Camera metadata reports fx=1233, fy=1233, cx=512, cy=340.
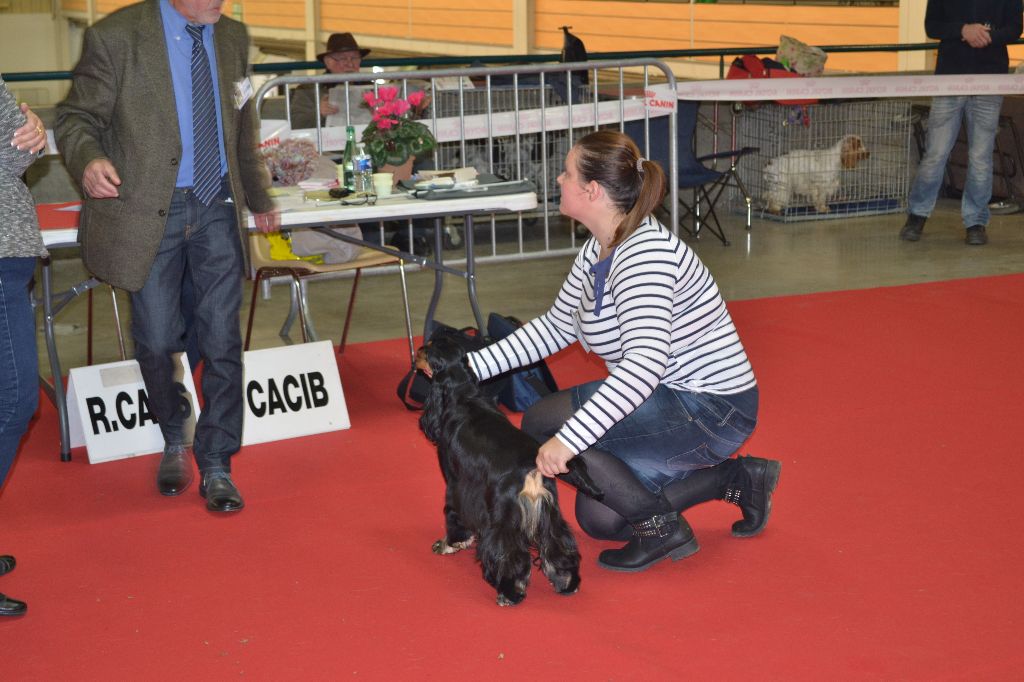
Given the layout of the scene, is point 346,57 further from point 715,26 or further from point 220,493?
point 715,26

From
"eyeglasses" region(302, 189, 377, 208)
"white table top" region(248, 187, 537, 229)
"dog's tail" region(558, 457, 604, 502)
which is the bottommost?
"dog's tail" region(558, 457, 604, 502)

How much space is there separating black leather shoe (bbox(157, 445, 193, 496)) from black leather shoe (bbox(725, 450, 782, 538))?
5.06ft

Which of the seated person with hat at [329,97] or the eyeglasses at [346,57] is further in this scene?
the eyeglasses at [346,57]

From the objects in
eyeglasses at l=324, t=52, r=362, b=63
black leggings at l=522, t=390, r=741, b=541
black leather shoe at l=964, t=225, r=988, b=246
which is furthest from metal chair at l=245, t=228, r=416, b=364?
black leather shoe at l=964, t=225, r=988, b=246

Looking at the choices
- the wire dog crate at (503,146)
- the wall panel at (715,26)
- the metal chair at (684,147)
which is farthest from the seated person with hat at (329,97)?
the wall panel at (715,26)

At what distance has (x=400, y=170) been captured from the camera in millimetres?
4516

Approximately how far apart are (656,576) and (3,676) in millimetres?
1415

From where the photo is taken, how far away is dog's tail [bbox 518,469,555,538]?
258 cm

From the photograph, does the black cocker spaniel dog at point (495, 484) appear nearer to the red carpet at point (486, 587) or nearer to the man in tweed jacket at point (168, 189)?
the red carpet at point (486, 587)

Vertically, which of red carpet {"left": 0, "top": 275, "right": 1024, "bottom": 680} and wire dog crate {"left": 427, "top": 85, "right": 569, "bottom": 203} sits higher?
wire dog crate {"left": 427, "top": 85, "right": 569, "bottom": 203}

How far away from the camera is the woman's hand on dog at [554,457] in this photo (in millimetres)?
2512

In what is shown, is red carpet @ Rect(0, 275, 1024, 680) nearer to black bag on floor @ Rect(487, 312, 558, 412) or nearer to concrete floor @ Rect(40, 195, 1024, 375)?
black bag on floor @ Rect(487, 312, 558, 412)

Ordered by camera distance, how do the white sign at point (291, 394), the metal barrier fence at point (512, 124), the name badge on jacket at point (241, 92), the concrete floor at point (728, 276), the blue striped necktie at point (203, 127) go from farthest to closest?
the metal barrier fence at point (512, 124) < the concrete floor at point (728, 276) < the white sign at point (291, 394) < the name badge on jacket at point (241, 92) < the blue striped necktie at point (203, 127)

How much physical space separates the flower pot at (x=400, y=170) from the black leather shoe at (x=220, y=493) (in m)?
1.51
